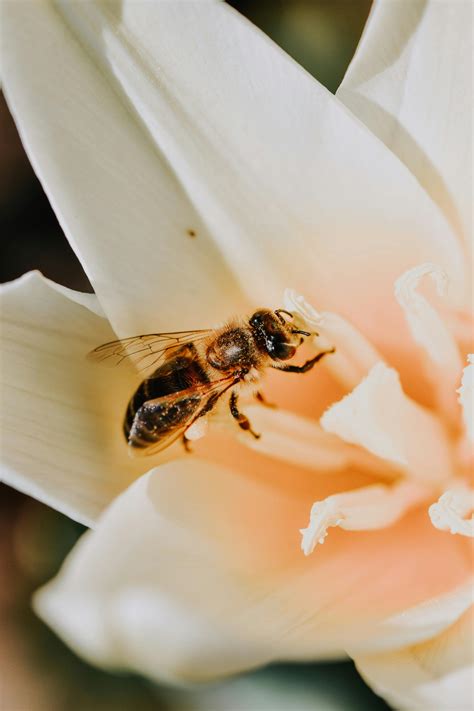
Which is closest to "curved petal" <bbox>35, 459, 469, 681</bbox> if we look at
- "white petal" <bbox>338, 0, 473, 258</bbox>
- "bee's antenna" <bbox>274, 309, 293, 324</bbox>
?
"bee's antenna" <bbox>274, 309, 293, 324</bbox>

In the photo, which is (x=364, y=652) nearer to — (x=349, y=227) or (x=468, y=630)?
(x=468, y=630)

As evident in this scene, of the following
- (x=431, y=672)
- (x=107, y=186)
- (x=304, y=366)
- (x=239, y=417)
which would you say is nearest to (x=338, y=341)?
(x=304, y=366)

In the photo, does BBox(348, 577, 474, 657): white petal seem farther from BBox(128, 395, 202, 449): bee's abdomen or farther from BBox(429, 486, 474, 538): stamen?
BBox(128, 395, 202, 449): bee's abdomen

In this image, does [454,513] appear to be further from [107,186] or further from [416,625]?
[107,186]

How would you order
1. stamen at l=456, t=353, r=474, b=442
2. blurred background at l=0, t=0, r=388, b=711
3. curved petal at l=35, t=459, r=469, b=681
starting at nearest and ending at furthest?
curved petal at l=35, t=459, r=469, b=681, stamen at l=456, t=353, r=474, b=442, blurred background at l=0, t=0, r=388, b=711

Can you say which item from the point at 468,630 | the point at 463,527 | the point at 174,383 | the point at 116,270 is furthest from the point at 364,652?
the point at 116,270
